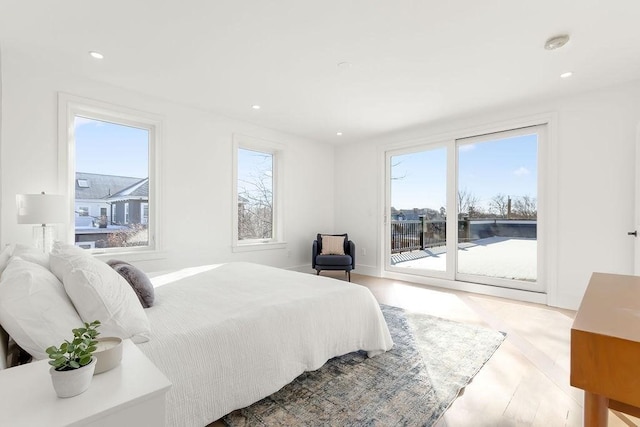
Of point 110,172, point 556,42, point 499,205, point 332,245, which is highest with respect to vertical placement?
point 556,42

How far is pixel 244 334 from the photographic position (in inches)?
64.5

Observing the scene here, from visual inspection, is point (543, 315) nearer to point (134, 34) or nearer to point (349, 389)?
point (349, 389)

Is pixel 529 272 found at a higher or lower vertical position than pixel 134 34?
lower

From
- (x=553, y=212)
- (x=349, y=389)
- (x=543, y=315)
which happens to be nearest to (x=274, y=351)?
(x=349, y=389)

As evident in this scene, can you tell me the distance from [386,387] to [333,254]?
3210 mm

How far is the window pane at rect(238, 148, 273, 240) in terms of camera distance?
495 cm

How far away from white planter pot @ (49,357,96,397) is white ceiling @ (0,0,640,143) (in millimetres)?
2223

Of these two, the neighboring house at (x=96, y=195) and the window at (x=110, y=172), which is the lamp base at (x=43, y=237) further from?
the neighboring house at (x=96, y=195)

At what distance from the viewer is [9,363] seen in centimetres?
118

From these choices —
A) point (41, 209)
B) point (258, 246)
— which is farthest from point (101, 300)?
point (258, 246)

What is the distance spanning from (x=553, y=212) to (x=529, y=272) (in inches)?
33.3

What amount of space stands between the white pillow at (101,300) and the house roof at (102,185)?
243 centimetres

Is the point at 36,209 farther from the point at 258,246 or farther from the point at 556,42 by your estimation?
the point at 556,42

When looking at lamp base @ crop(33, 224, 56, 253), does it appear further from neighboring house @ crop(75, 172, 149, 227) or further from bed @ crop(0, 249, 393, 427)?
bed @ crop(0, 249, 393, 427)
